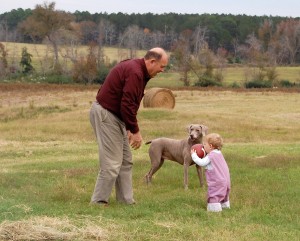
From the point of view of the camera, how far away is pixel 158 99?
31.1 metres

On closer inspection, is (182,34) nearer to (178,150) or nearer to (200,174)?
(178,150)

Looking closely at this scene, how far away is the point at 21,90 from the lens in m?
47.6

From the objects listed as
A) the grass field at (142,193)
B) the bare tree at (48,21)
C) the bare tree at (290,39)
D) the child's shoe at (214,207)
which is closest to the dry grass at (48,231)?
the grass field at (142,193)

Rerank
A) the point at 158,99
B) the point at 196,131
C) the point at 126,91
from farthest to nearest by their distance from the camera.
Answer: the point at 158,99 → the point at 196,131 → the point at 126,91

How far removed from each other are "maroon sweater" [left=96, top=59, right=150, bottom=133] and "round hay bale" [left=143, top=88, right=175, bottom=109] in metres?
21.9

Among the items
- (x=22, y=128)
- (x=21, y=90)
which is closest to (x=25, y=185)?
(x=22, y=128)

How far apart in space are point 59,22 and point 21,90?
115ft

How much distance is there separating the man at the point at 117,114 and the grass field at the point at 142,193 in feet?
1.70

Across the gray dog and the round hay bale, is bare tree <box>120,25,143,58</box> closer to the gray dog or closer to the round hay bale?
the round hay bale

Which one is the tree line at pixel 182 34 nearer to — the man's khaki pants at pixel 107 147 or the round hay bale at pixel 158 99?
the round hay bale at pixel 158 99

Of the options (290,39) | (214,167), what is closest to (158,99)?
(214,167)

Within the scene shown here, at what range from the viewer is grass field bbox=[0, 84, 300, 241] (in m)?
6.86

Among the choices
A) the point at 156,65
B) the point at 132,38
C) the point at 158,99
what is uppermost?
the point at 156,65

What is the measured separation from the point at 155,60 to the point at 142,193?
258cm
